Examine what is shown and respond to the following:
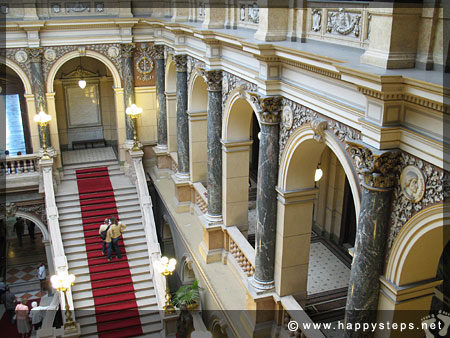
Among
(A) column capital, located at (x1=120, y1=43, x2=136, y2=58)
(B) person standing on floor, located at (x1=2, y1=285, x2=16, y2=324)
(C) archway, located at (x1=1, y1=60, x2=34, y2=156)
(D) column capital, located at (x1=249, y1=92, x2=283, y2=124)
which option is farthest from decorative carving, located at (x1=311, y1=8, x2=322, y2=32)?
(C) archway, located at (x1=1, y1=60, x2=34, y2=156)

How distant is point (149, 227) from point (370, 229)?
32.5 ft

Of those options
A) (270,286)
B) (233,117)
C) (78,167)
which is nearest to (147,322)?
(270,286)

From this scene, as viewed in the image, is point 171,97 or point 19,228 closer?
point 171,97

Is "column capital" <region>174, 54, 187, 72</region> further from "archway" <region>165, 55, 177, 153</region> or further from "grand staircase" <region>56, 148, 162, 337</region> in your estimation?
"grand staircase" <region>56, 148, 162, 337</region>

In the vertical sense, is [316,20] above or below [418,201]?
above

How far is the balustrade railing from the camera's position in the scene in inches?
651

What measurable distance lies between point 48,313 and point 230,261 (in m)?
5.32

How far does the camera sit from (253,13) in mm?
9938

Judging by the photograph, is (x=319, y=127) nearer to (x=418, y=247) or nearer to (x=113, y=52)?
(x=418, y=247)

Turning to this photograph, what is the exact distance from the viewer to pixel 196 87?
13852 mm

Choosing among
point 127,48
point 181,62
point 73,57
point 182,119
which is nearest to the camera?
point 181,62

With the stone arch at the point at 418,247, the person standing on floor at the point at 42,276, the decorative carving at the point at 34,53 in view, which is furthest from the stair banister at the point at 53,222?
the stone arch at the point at 418,247

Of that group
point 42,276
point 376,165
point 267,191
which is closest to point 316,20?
point 376,165

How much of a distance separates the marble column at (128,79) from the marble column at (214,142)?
20.1ft
